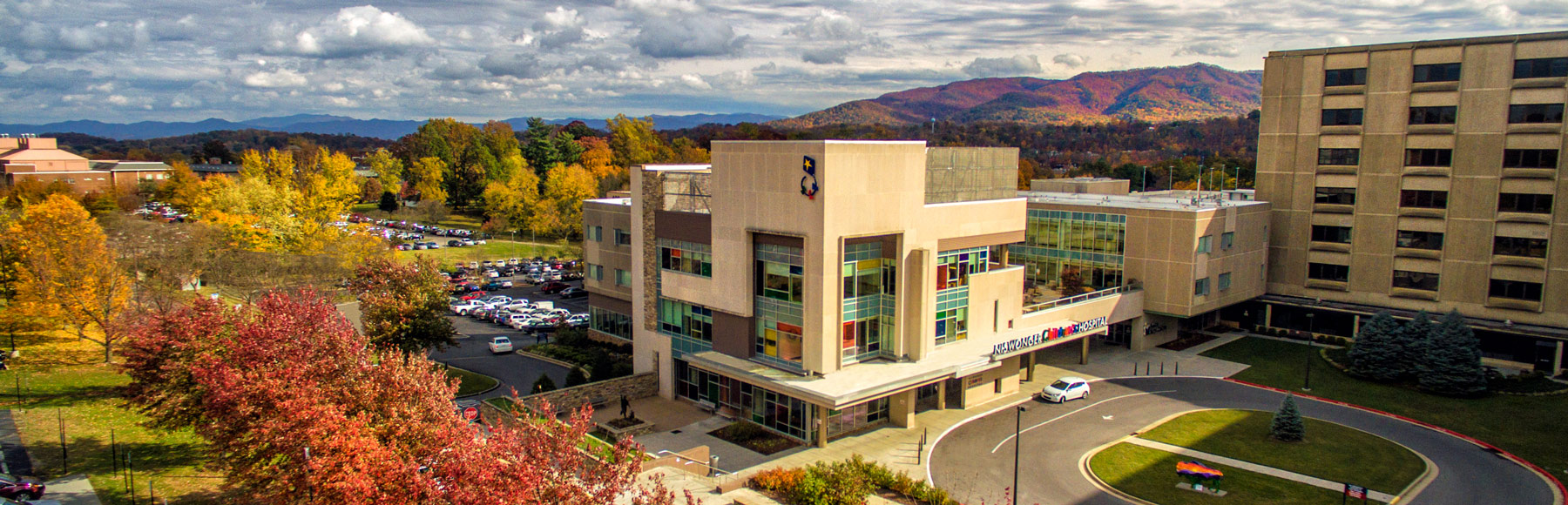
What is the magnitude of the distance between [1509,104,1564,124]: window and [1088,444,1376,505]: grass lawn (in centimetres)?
3582

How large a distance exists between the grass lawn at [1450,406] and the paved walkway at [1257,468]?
9584mm

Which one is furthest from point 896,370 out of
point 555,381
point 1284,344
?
point 1284,344

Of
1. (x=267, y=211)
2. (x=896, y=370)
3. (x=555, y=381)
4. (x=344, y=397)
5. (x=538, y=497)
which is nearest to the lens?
(x=538, y=497)

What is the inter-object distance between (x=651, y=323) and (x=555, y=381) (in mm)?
7971

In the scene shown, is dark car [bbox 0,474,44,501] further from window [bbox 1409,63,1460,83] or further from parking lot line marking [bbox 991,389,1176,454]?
window [bbox 1409,63,1460,83]

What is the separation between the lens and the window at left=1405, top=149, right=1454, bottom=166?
2161 inches

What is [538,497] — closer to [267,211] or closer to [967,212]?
[967,212]

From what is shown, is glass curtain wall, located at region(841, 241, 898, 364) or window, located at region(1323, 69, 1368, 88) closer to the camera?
glass curtain wall, located at region(841, 241, 898, 364)

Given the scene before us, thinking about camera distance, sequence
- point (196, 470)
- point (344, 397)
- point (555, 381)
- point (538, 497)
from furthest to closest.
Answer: point (555, 381), point (196, 470), point (344, 397), point (538, 497)

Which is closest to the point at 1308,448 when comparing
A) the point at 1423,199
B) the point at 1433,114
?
the point at 1423,199

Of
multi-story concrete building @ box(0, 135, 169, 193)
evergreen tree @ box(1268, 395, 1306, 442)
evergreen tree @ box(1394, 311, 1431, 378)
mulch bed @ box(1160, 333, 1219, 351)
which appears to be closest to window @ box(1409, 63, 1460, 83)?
evergreen tree @ box(1394, 311, 1431, 378)

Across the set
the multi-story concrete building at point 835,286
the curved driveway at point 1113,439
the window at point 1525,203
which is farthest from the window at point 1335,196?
the curved driveway at point 1113,439

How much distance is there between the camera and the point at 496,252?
102812 millimetres

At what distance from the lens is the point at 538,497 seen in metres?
17.8
